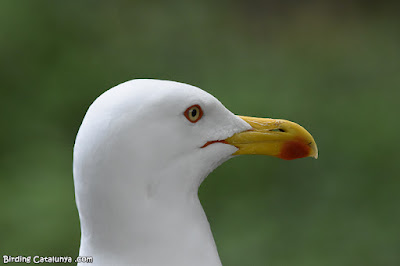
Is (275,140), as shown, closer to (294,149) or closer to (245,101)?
(294,149)

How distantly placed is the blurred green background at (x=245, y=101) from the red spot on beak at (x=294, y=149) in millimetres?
1631

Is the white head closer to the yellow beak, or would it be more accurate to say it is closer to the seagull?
the seagull

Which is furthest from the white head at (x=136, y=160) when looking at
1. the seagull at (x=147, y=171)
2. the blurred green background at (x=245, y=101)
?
the blurred green background at (x=245, y=101)

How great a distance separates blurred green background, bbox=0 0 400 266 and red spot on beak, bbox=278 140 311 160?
1.63 meters

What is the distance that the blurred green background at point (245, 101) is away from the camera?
3.33m

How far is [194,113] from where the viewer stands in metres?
1.40

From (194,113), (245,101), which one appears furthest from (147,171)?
(245,101)

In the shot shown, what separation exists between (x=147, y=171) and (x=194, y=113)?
0.17m

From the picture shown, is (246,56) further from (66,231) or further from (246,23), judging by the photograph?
(66,231)

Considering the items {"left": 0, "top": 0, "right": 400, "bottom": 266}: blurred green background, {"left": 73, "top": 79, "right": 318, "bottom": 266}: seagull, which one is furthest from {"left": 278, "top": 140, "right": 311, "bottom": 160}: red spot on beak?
{"left": 0, "top": 0, "right": 400, "bottom": 266}: blurred green background

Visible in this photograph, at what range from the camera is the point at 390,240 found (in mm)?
3258

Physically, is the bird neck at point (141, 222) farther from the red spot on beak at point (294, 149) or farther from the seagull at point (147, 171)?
the red spot on beak at point (294, 149)

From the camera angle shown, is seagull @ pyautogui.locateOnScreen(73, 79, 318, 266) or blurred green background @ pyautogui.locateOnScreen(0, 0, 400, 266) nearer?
seagull @ pyautogui.locateOnScreen(73, 79, 318, 266)

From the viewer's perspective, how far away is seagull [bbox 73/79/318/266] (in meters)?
1.29
